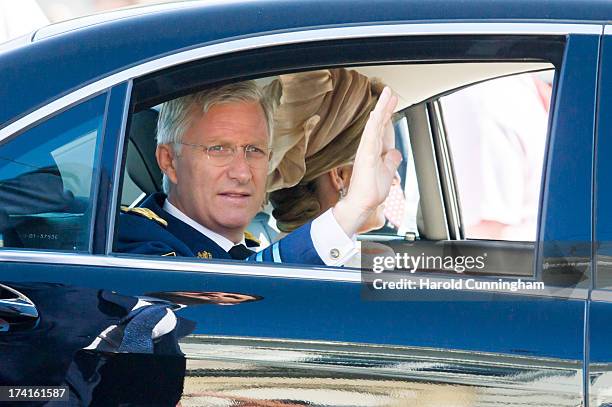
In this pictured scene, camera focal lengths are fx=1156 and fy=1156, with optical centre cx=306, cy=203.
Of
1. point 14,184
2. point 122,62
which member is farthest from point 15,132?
point 122,62

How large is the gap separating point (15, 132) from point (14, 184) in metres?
0.10

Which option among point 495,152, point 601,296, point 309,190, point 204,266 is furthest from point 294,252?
point 495,152

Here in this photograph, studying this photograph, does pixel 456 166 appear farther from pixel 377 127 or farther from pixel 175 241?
pixel 175 241

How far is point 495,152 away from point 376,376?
2049 millimetres

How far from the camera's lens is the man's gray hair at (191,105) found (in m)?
2.57

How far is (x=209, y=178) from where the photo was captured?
9.16 feet

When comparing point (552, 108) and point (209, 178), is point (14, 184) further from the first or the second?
point (552, 108)

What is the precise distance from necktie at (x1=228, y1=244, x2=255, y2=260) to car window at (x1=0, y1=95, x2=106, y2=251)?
1.46 ft

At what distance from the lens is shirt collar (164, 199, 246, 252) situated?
8.89 feet

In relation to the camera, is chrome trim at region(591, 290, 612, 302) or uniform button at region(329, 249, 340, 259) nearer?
chrome trim at region(591, 290, 612, 302)

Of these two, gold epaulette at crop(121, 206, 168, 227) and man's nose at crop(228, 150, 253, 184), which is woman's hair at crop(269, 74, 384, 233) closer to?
man's nose at crop(228, 150, 253, 184)

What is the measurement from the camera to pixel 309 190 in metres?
3.41

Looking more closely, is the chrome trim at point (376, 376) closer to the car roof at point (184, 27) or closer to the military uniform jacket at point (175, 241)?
the military uniform jacket at point (175, 241)

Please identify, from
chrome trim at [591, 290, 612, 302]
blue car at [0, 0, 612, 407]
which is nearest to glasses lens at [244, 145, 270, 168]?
blue car at [0, 0, 612, 407]
